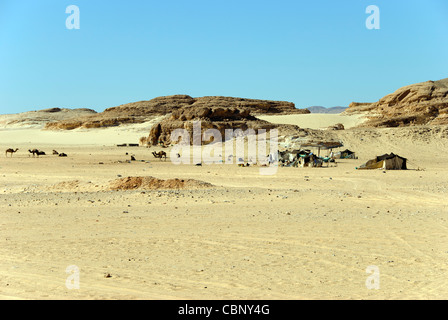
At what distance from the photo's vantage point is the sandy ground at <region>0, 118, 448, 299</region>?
6.76 m

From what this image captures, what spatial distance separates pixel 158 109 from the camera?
87.4 metres

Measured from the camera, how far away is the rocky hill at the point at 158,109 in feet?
257

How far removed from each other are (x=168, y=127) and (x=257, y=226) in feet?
112

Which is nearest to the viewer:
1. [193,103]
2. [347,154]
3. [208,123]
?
[347,154]

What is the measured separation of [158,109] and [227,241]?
259 ft

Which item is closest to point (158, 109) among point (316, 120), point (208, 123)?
point (316, 120)

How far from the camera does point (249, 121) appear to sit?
149 ft

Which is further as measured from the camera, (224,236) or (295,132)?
(295,132)

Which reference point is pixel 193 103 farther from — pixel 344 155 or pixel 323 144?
pixel 344 155

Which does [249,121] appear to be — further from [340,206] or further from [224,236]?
[224,236]

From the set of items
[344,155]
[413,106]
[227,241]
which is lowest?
[227,241]

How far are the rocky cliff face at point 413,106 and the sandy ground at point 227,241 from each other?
38030 millimetres

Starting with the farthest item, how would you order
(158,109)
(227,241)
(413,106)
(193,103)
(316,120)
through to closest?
(158,109) → (193,103) → (316,120) → (413,106) → (227,241)
